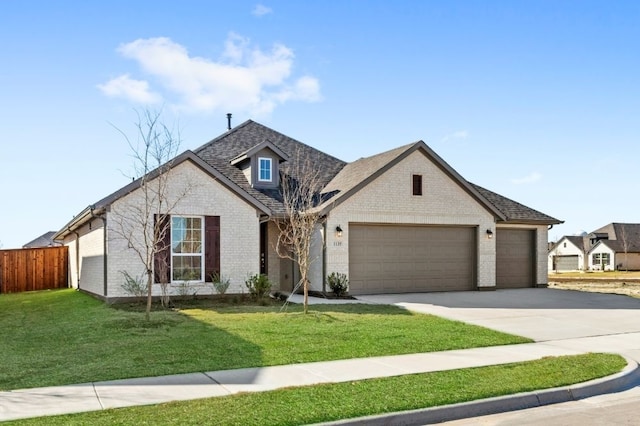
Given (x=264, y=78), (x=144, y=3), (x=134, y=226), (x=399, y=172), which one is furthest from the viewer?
(x=399, y=172)

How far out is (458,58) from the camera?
613 inches

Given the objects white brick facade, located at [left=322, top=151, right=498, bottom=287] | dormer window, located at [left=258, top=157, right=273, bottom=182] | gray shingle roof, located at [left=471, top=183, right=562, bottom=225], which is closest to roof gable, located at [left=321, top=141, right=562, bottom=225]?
gray shingle roof, located at [left=471, top=183, right=562, bottom=225]

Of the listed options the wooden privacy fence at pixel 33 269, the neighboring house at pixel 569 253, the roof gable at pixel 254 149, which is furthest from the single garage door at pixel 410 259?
the neighboring house at pixel 569 253

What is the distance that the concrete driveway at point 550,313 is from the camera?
11.6 meters

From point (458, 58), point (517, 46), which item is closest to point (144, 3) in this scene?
point (458, 58)

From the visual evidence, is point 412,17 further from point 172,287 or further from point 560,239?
point 560,239

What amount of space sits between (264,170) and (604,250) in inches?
2290

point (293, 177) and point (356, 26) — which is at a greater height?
point (356, 26)

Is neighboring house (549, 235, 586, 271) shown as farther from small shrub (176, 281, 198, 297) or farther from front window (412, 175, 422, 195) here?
small shrub (176, 281, 198, 297)

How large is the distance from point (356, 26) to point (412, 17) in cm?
144

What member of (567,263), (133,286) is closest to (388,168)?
(133,286)

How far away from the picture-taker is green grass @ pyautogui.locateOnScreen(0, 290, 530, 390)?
339 inches

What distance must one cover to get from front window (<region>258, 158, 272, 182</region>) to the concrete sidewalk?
494 inches

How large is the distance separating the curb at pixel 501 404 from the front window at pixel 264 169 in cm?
1468
